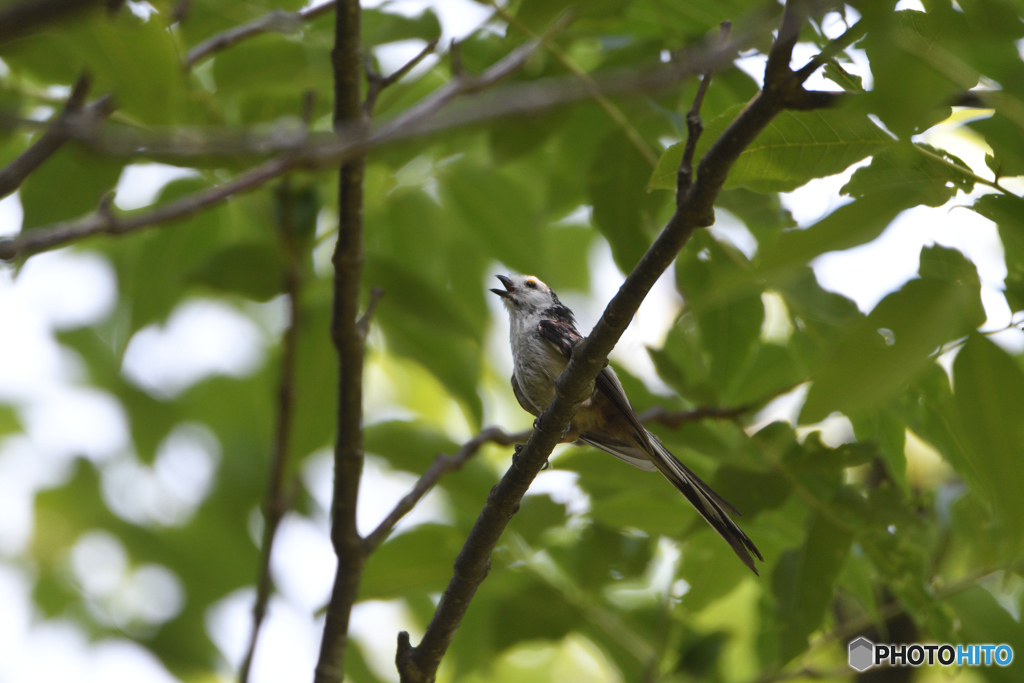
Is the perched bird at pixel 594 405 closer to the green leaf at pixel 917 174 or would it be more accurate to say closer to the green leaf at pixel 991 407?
the green leaf at pixel 991 407

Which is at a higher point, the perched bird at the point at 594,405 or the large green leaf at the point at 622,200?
the large green leaf at the point at 622,200

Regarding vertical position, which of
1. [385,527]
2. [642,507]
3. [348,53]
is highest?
[348,53]

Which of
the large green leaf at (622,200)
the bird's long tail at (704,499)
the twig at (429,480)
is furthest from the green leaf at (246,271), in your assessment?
the bird's long tail at (704,499)

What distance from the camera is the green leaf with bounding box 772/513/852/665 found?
10.1 ft

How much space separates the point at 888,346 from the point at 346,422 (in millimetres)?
2347

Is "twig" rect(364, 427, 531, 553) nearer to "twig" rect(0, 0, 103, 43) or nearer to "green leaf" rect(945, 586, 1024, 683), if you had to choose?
"green leaf" rect(945, 586, 1024, 683)

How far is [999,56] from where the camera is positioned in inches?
68.5

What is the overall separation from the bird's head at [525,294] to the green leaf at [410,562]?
4.64 feet

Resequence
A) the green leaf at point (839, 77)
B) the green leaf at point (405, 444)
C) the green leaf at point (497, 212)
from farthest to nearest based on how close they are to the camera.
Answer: the green leaf at point (497, 212), the green leaf at point (405, 444), the green leaf at point (839, 77)

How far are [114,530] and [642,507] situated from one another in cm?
475

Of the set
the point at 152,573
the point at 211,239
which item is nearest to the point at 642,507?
the point at 211,239

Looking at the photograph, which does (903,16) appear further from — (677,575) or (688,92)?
(677,575)

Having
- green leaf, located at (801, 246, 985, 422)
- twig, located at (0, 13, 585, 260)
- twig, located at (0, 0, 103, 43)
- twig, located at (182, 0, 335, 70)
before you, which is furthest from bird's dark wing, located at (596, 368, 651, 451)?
twig, located at (0, 0, 103, 43)

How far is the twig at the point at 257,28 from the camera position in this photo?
3141 mm
